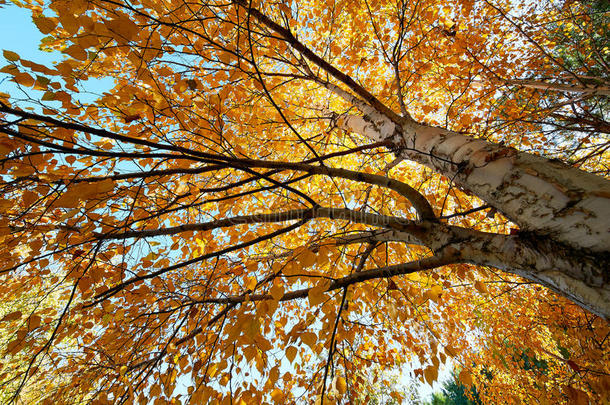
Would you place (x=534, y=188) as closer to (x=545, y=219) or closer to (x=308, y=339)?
(x=545, y=219)

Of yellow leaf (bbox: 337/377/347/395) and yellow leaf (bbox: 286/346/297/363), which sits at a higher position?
yellow leaf (bbox: 286/346/297/363)

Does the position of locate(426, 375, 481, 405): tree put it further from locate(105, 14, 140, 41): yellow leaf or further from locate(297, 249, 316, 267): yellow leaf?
locate(105, 14, 140, 41): yellow leaf

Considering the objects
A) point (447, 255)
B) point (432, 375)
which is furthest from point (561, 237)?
point (432, 375)

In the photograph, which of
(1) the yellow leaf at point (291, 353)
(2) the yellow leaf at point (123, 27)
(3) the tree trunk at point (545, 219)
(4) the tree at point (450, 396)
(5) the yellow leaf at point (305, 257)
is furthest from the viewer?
(4) the tree at point (450, 396)

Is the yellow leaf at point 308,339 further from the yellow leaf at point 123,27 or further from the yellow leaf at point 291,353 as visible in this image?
the yellow leaf at point 123,27

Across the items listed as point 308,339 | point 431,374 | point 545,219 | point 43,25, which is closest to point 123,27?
point 43,25

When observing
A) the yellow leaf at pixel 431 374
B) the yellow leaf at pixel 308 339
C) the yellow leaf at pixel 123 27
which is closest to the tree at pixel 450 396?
the yellow leaf at pixel 431 374

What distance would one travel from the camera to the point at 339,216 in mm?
1357

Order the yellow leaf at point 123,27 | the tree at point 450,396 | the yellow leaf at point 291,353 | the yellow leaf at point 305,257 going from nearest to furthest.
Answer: the yellow leaf at point 123,27 → the yellow leaf at point 305,257 → the yellow leaf at point 291,353 → the tree at point 450,396

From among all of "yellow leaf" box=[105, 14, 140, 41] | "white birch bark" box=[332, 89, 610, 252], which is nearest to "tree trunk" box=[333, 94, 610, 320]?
"white birch bark" box=[332, 89, 610, 252]

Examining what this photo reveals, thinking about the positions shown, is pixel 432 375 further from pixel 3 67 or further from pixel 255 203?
pixel 255 203

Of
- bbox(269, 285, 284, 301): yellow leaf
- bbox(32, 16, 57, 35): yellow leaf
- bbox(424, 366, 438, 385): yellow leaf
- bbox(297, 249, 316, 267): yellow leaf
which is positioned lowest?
bbox(424, 366, 438, 385): yellow leaf

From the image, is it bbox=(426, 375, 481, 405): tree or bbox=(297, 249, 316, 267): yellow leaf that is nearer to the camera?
bbox=(297, 249, 316, 267): yellow leaf

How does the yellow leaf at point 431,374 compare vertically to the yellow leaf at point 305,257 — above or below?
below
